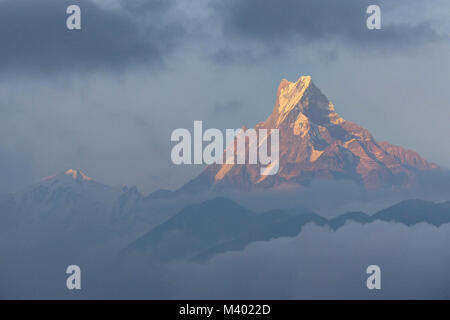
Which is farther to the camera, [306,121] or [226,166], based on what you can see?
[306,121]

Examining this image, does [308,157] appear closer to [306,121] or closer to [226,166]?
[306,121]

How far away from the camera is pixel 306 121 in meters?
120

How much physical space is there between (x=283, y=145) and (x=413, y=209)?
2439 centimetres

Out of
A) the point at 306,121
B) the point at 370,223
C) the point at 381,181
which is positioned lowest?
the point at 370,223
